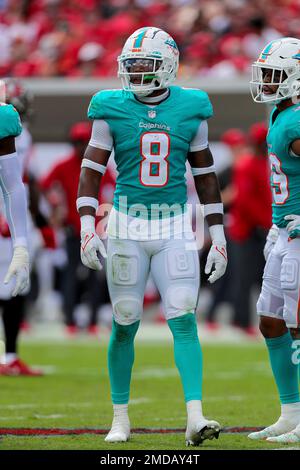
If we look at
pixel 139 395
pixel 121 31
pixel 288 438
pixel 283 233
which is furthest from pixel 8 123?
pixel 121 31

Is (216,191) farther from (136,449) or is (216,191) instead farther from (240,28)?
(240,28)

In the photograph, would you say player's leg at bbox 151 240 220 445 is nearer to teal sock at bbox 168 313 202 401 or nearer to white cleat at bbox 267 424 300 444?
teal sock at bbox 168 313 202 401

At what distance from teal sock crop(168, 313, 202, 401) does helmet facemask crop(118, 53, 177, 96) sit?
101cm

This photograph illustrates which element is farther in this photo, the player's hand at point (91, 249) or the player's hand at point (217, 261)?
the player's hand at point (217, 261)

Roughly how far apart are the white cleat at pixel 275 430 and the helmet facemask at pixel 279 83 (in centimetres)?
145

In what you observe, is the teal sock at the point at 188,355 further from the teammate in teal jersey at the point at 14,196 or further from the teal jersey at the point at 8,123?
the teal jersey at the point at 8,123

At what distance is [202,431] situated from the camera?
15.7 ft

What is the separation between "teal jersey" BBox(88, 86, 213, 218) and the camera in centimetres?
515

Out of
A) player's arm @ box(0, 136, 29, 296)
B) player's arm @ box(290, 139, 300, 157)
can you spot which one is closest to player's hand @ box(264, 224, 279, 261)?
player's arm @ box(290, 139, 300, 157)

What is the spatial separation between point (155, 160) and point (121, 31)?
1029 centimetres

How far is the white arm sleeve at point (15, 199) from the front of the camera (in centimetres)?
500

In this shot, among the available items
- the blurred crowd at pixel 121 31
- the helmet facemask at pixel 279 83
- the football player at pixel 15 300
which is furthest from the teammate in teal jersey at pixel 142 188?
the blurred crowd at pixel 121 31

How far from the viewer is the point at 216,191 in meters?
5.36

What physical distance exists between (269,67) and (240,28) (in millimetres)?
10081
